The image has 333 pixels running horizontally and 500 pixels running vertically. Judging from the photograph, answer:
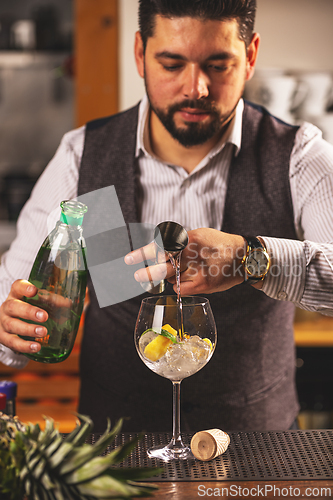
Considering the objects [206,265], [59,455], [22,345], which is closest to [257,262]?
[206,265]

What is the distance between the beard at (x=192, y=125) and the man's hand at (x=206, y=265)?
1.18 feet

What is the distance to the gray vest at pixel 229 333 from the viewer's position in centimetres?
137

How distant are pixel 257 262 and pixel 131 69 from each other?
1.71 m

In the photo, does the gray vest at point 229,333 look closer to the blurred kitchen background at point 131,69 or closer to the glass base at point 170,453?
the glass base at point 170,453

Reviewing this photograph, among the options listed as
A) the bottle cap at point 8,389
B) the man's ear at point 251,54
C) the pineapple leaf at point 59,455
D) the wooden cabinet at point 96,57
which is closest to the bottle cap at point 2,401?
the bottle cap at point 8,389

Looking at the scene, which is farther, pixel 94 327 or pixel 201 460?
pixel 94 327

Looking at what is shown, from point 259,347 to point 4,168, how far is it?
2.34 meters

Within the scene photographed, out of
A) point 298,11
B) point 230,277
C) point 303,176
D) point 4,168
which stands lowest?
point 4,168

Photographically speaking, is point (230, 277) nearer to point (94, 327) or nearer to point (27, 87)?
point (94, 327)

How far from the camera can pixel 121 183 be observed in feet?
4.65

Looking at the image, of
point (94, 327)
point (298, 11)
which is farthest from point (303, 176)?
point (298, 11)

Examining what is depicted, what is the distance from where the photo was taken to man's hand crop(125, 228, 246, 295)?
3.22 ft

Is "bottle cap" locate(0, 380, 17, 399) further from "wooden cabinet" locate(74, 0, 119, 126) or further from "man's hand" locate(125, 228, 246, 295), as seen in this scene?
"wooden cabinet" locate(74, 0, 119, 126)

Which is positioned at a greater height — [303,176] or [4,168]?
[303,176]
